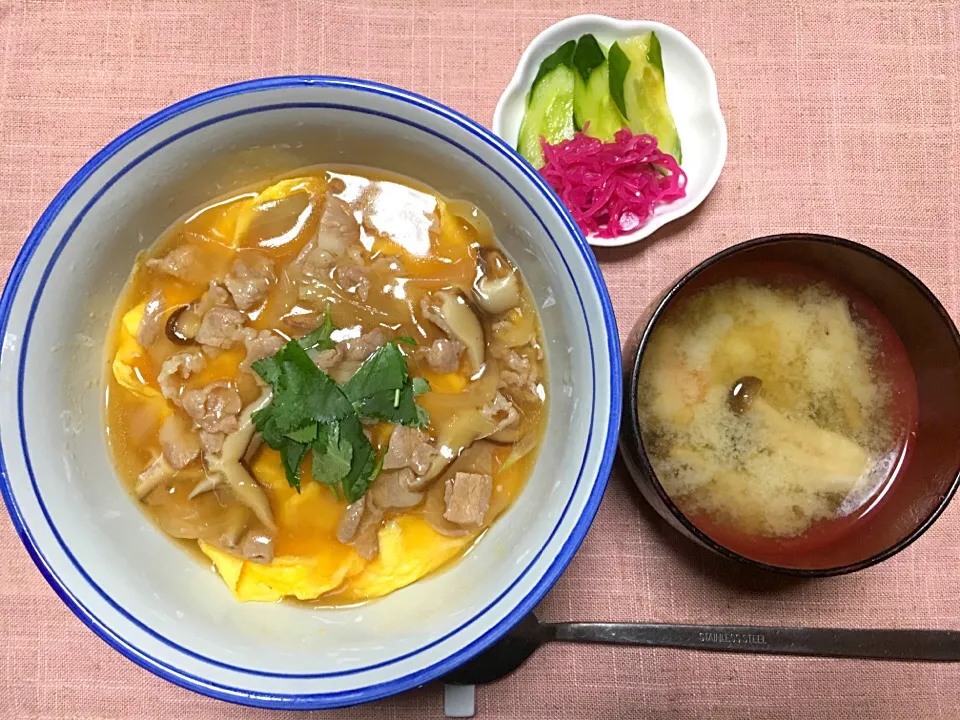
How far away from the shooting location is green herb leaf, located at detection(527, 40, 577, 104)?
Result: 2014mm

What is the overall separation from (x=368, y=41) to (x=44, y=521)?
1.45 m

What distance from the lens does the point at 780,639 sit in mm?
1873

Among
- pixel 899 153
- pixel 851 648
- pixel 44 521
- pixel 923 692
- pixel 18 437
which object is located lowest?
pixel 923 692

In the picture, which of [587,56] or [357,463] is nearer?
[357,463]

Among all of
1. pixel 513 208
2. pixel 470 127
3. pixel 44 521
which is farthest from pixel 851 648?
pixel 44 521

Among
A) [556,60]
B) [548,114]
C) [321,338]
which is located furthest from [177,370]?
[556,60]

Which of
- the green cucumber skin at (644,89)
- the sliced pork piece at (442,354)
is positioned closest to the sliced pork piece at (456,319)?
the sliced pork piece at (442,354)

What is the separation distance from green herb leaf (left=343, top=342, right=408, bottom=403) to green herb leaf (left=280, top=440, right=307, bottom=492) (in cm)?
17

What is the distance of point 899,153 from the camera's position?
2098 millimetres

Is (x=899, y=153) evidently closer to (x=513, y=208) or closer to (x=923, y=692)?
(x=513, y=208)

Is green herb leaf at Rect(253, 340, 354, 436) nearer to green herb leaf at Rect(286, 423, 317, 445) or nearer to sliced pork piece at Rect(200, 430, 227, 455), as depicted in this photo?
green herb leaf at Rect(286, 423, 317, 445)

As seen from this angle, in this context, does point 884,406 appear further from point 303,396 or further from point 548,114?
point 303,396

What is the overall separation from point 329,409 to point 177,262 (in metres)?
0.53

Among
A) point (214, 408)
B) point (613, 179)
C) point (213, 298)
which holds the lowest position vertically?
point (214, 408)
